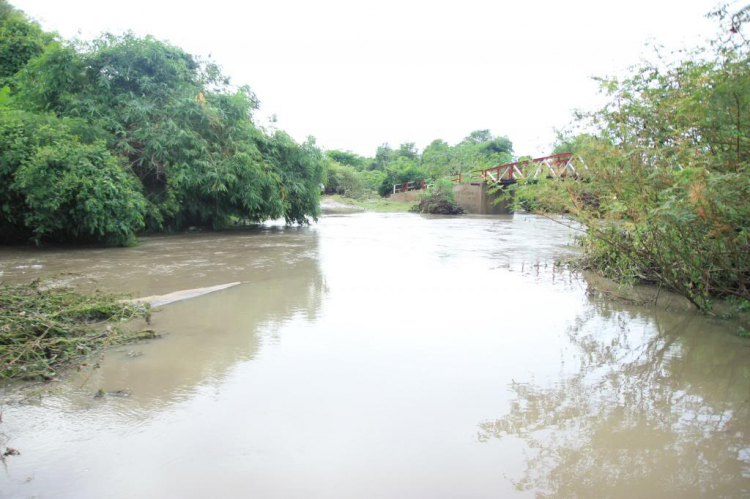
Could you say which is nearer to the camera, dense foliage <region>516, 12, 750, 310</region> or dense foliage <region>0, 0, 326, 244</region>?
dense foliage <region>516, 12, 750, 310</region>

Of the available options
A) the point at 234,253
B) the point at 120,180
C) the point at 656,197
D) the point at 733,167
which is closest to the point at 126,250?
the point at 120,180

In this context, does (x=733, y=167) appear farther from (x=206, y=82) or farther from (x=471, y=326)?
(x=206, y=82)

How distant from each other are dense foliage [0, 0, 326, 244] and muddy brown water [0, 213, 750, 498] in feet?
21.3

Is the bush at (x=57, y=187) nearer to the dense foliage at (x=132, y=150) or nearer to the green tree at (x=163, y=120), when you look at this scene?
the dense foliage at (x=132, y=150)

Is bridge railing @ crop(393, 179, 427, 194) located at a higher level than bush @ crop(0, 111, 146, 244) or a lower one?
higher

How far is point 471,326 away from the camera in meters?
6.10

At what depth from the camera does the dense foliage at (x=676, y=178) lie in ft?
14.8

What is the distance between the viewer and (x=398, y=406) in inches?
154

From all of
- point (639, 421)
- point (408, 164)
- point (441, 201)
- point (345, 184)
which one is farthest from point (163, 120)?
point (408, 164)

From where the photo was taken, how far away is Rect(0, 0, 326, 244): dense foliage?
11.7m

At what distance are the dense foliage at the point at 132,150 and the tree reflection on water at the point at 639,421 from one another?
420 inches

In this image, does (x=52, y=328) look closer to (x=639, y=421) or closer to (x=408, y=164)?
(x=639, y=421)

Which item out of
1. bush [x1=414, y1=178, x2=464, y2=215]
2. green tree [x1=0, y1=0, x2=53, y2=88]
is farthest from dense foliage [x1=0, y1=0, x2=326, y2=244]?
bush [x1=414, y1=178, x2=464, y2=215]

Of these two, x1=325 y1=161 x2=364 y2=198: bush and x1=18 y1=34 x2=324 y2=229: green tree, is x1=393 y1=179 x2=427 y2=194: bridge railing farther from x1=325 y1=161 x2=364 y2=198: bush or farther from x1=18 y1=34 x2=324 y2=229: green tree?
x1=18 y1=34 x2=324 y2=229: green tree
